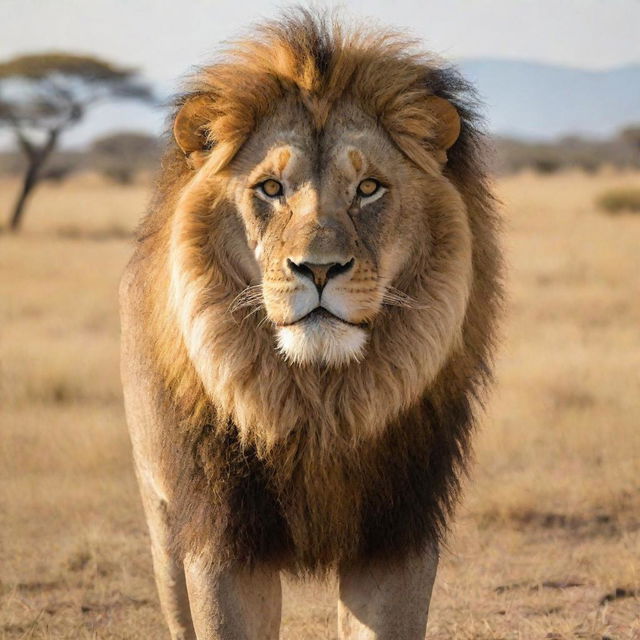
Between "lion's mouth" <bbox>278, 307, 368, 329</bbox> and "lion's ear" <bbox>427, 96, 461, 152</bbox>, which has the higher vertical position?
"lion's ear" <bbox>427, 96, 461, 152</bbox>

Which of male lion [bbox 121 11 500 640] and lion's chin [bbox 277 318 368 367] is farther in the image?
male lion [bbox 121 11 500 640]

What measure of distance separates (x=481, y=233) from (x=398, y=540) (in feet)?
2.84

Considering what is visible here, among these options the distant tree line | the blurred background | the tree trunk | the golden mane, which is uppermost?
the golden mane

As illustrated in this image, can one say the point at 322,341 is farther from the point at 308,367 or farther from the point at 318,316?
the point at 308,367

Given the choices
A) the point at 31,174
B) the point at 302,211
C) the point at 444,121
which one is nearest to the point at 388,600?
the point at 302,211

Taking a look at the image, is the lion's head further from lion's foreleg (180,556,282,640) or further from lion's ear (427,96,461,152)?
lion's foreleg (180,556,282,640)

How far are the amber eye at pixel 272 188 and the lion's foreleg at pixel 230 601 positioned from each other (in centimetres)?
98

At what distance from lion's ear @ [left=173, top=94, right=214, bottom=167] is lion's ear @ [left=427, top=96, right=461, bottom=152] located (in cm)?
59

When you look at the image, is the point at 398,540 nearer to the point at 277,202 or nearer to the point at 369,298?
the point at 369,298

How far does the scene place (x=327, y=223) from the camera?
115 inches

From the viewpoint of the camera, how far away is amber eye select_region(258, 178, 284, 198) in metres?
3.10

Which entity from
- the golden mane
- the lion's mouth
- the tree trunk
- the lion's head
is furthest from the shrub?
the lion's mouth

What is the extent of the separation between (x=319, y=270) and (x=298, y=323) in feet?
0.49

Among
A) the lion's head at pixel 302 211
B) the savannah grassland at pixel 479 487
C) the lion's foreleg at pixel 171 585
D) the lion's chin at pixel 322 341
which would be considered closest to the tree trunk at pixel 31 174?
the savannah grassland at pixel 479 487
